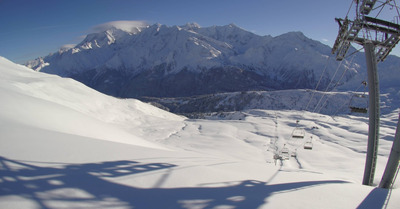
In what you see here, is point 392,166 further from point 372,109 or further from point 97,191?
point 97,191

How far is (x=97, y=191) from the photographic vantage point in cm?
510

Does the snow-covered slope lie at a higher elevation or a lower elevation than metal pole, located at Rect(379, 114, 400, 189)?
higher

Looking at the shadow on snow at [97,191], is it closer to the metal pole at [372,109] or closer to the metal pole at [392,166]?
the metal pole at [392,166]

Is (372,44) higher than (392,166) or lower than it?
higher

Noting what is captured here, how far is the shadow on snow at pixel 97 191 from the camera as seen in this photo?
458cm

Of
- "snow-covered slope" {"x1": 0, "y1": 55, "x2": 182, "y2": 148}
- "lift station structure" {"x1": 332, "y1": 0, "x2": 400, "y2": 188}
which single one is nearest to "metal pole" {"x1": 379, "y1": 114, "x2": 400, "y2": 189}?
"lift station structure" {"x1": 332, "y1": 0, "x2": 400, "y2": 188}

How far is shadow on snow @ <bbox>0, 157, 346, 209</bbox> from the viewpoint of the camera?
4.58 meters

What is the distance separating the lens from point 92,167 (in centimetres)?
634

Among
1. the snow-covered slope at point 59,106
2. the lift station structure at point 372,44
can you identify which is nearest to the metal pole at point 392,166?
the lift station structure at point 372,44

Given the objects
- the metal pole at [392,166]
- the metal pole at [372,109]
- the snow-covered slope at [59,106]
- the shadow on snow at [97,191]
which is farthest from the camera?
the metal pole at [372,109]

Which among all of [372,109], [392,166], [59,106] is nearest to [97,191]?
[392,166]

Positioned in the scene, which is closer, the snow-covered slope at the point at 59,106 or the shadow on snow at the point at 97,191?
the shadow on snow at the point at 97,191

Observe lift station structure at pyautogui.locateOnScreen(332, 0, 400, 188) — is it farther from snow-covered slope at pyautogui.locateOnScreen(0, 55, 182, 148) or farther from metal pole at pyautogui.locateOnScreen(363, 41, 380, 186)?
snow-covered slope at pyautogui.locateOnScreen(0, 55, 182, 148)

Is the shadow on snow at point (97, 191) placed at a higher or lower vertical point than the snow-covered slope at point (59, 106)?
lower
